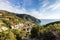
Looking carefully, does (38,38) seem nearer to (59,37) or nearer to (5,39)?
(59,37)

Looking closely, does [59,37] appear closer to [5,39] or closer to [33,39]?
[33,39]

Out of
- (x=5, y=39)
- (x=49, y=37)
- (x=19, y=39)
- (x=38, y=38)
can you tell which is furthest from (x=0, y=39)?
(x=49, y=37)

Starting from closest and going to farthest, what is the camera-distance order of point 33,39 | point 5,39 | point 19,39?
point 33,39
point 5,39
point 19,39

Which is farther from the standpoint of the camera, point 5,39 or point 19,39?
point 19,39

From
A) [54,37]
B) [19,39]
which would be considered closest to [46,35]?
[54,37]

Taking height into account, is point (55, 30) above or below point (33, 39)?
above

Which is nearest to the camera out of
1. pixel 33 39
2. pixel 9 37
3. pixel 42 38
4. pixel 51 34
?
pixel 51 34

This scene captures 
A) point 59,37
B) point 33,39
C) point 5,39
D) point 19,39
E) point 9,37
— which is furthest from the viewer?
point 19,39

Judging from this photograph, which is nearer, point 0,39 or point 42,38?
point 42,38

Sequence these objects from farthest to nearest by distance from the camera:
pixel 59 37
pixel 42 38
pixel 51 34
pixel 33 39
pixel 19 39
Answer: pixel 19 39
pixel 33 39
pixel 42 38
pixel 51 34
pixel 59 37
